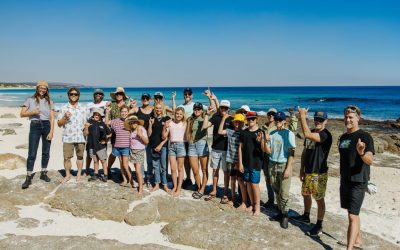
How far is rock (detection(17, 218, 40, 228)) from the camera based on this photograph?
5952mm

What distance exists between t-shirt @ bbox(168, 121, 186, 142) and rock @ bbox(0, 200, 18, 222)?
336 cm

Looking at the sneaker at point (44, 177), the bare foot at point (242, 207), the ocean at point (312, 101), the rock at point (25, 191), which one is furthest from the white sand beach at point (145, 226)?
the ocean at point (312, 101)

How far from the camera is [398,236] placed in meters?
6.87

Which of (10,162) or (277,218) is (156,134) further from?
(10,162)

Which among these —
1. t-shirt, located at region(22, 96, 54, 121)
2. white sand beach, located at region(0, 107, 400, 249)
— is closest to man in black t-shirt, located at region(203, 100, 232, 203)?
white sand beach, located at region(0, 107, 400, 249)

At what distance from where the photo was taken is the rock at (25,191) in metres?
6.93

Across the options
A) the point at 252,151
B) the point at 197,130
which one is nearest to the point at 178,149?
the point at 197,130

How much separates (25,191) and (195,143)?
3899 mm

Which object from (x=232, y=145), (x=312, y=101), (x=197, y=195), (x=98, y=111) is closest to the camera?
(x=232, y=145)

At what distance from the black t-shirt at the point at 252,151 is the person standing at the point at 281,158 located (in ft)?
0.68

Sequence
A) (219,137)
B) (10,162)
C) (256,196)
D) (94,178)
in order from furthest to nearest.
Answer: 1. (10,162)
2. (94,178)
3. (219,137)
4. (256,196)

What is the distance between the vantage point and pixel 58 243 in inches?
202

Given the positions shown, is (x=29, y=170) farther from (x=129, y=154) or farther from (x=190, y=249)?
(x=190, y=249)

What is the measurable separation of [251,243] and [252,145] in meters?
1.78
